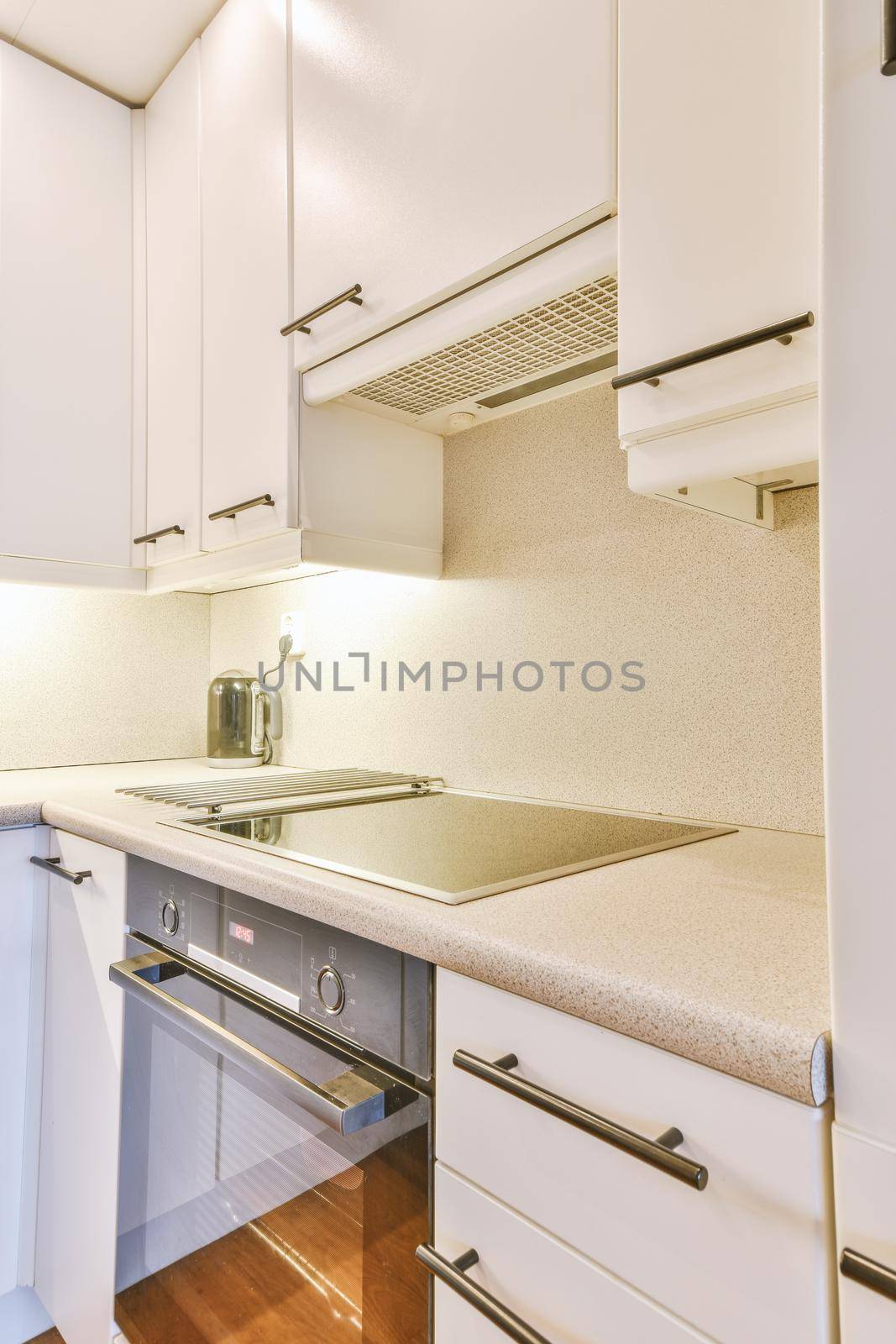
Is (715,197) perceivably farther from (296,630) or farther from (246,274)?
(296,630)

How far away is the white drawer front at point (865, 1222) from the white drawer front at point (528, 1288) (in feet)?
0.37

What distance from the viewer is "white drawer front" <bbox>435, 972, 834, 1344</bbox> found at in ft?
1.41

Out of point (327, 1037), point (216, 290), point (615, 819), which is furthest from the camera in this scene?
point (216, 290)

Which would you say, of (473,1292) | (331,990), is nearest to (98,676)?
(331,990)

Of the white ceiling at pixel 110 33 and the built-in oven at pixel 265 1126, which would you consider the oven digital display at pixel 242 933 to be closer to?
the built-in oven at pixel 265 1126

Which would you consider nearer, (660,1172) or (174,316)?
(660,1172)

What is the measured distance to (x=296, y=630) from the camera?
183cm

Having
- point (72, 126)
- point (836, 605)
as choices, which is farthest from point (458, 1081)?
point (72, 126)

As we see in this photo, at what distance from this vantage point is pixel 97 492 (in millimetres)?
1661

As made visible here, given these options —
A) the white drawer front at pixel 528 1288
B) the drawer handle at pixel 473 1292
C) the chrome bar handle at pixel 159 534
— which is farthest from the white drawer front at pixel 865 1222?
the chrome bar handle at pixel 159 534

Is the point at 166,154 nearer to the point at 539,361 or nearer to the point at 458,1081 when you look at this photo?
the point at 539,361

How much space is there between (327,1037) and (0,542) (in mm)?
1234

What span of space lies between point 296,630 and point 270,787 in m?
0.55

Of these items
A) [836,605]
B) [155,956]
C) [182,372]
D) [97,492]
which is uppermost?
[182,372]
